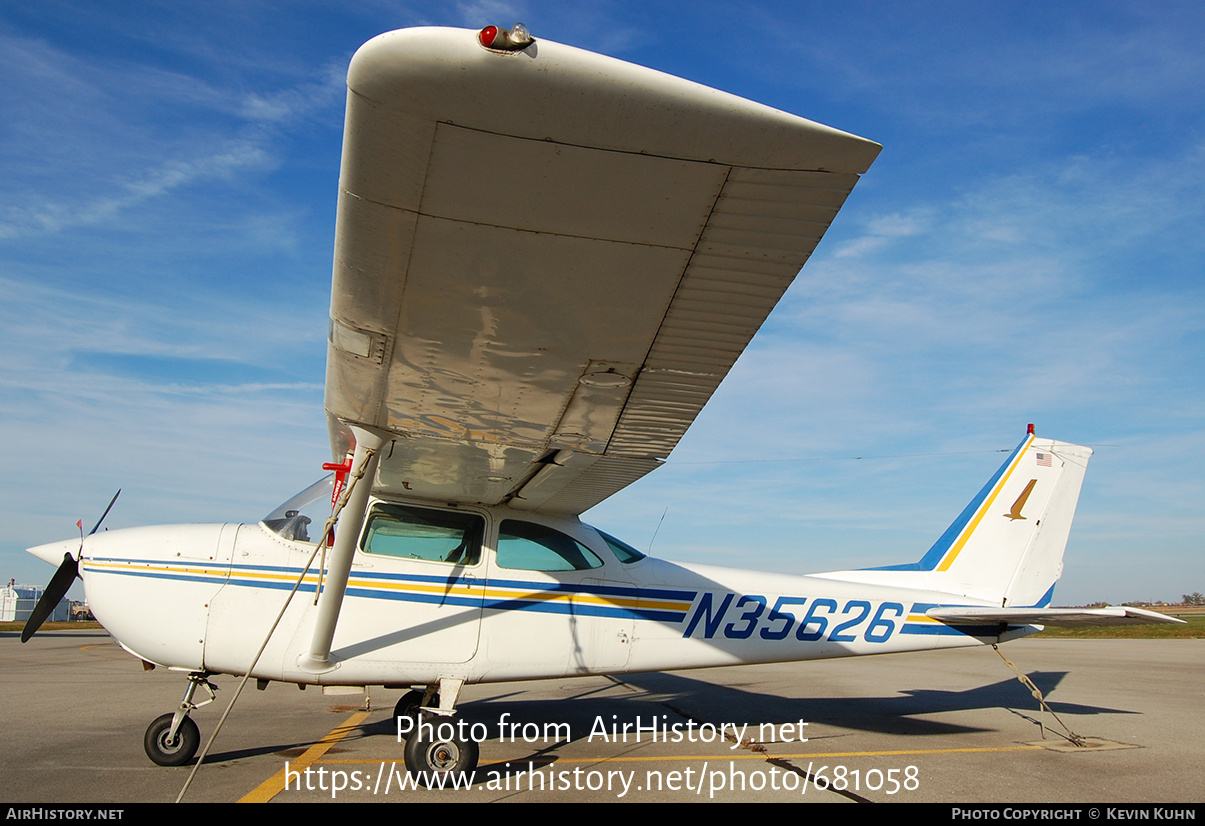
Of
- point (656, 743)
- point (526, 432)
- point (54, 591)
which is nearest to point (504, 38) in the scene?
point (526, 432)

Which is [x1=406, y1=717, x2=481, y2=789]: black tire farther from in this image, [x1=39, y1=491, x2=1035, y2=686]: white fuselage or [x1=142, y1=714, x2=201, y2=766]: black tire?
[x1=142, y1=714, x2=201, y2=766]: black tire

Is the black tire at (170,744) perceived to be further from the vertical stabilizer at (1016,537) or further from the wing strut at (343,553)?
the vertical stabilizer at (1016,537)

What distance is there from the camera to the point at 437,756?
5000 millimetres

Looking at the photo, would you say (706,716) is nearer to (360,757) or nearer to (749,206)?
(360,757)

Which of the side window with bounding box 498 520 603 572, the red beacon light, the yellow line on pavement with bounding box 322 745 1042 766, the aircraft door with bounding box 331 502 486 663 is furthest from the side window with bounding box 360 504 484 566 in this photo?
the red beacon light

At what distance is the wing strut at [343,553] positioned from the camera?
453 centimetres

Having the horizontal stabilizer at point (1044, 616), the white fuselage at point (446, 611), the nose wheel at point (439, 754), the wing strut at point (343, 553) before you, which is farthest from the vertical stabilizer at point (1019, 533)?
the wing strut at point (343, 553)

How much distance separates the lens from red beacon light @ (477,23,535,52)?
1.59m

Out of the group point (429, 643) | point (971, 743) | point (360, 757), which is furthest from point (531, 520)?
point (971, 743)

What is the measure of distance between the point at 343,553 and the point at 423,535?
111 centimetres

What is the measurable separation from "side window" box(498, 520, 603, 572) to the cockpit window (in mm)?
239

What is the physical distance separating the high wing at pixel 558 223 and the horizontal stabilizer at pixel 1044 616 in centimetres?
462

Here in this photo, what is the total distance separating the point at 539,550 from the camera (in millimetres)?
6117

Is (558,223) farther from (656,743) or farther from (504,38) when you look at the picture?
(656,743)
